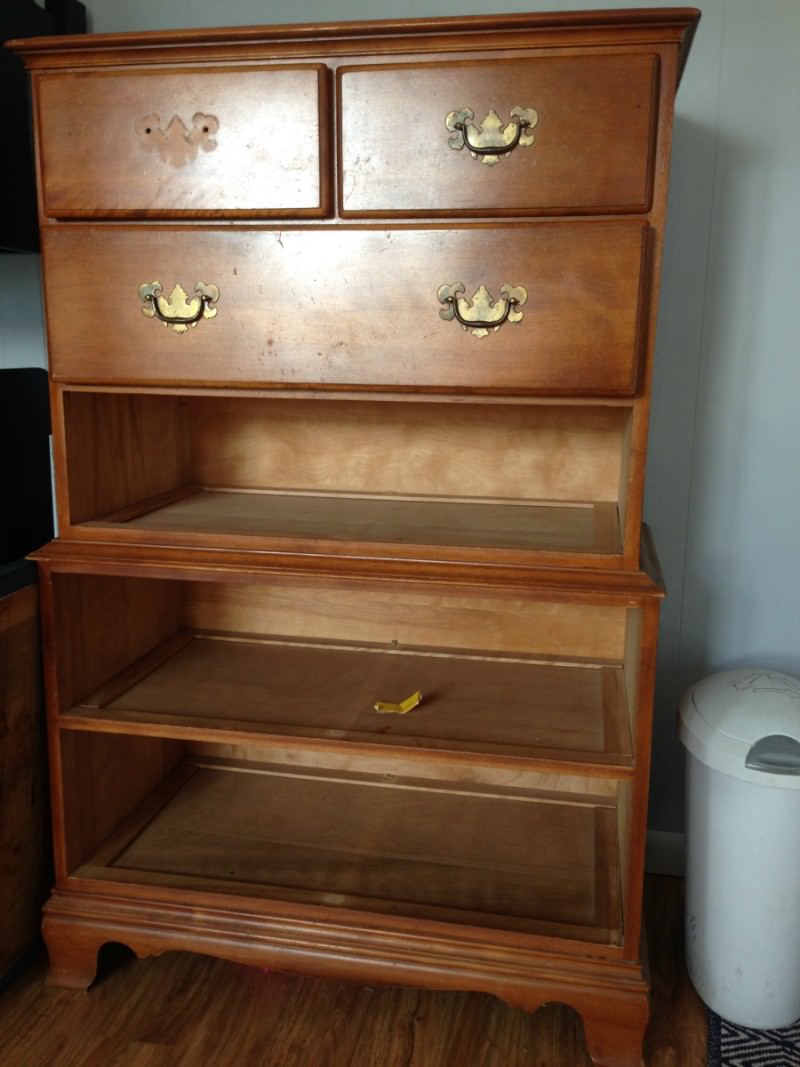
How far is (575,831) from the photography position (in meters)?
1.83

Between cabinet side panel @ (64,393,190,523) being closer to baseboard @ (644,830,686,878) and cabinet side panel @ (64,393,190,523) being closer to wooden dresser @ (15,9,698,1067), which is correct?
wooden dresser @ (15,9,698,1067)

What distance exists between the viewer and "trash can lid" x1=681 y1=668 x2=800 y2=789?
1.54 m

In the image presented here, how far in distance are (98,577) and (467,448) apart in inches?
30.4

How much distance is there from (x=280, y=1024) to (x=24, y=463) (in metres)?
1.14

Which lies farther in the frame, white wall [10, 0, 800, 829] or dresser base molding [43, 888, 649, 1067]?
white wall [10, 0, 800, 829]

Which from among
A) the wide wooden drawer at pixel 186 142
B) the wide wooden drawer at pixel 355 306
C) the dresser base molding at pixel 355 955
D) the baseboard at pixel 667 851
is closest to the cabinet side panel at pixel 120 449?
the wide wooden drawer at pixel 355 306

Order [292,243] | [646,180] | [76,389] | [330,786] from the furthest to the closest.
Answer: [330,786], [76,389], [292,243], [646,180]

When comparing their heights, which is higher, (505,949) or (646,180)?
(646,180)

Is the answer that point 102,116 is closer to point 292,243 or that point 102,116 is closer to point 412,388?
point 292,243

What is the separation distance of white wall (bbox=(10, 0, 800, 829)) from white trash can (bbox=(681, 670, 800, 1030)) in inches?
9.7

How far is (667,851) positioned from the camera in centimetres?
204

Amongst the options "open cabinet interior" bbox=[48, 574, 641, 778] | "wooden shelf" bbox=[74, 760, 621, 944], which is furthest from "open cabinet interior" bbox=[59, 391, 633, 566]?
"wooden shelf" bbox=[74, 760, 621, 944]

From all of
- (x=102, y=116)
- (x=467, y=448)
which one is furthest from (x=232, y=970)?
(x=102, y=116)

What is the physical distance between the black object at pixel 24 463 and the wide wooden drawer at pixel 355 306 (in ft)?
0.68
